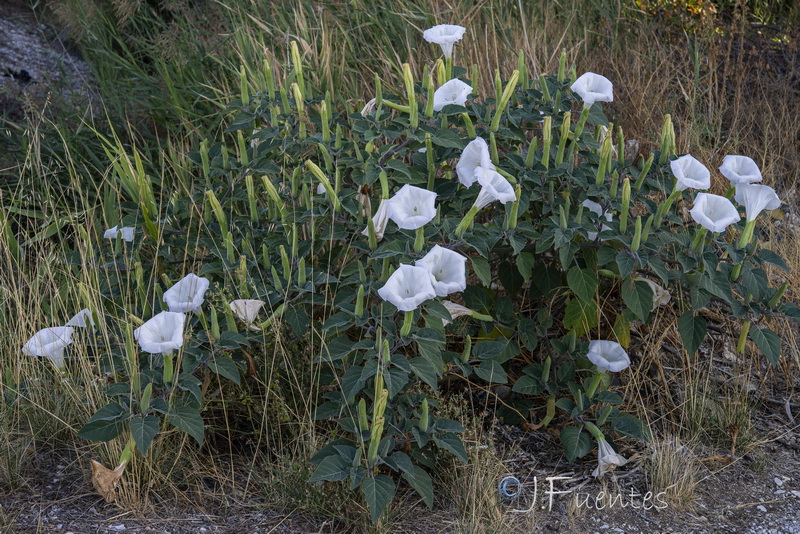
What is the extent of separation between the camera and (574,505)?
6.59ft

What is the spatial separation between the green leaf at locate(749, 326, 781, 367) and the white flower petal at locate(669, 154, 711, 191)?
0.40 metres

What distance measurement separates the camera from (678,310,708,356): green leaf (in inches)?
79.7

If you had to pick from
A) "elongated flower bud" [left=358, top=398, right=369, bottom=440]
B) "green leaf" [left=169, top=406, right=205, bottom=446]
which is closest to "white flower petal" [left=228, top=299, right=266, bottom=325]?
"green leaf" [left=169, top=406, right=205, bottom=446]

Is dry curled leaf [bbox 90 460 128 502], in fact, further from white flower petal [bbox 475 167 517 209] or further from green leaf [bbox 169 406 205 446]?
white flower petal [bbox 475 167 517 209]

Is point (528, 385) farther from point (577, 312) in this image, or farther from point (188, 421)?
point (188, 421)

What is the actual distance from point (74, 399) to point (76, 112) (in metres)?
2.46

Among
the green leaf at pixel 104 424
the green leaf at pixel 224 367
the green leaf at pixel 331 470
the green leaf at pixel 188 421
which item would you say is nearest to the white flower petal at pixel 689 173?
the green leaf at pixel 331 470

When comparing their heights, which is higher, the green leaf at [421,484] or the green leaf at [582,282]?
the green leaf at [582,282]

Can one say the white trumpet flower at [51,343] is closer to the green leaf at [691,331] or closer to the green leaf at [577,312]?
the green leaf at [577,312]

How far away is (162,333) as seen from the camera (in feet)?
5.82

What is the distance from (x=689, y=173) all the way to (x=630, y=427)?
0.71 metres

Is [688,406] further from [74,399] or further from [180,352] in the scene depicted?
[74,399]

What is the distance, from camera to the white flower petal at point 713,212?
189cm

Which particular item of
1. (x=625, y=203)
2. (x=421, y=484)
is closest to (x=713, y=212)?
(x=625, y=203)
